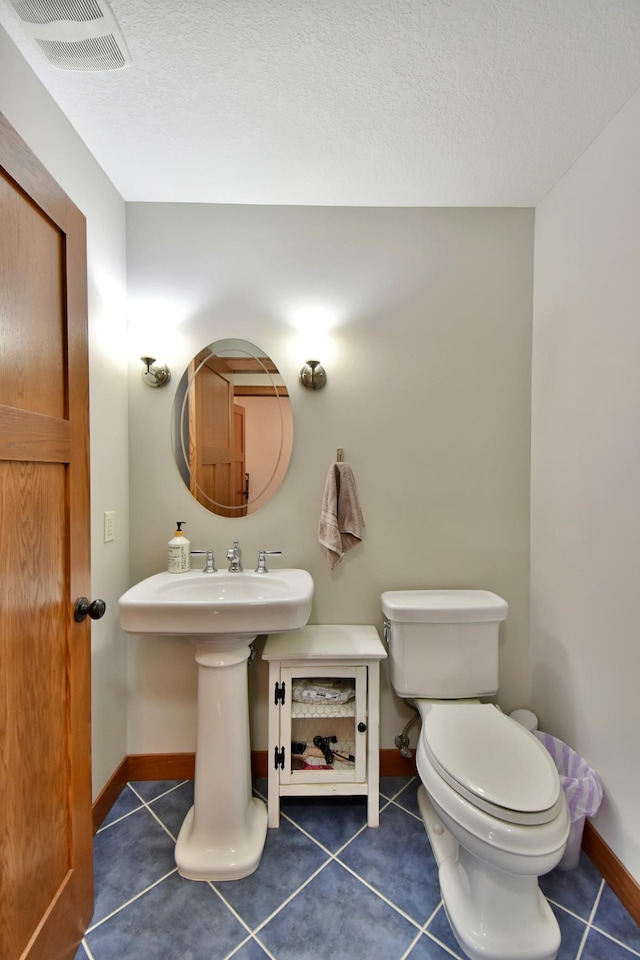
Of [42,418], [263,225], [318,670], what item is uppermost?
[263,225]

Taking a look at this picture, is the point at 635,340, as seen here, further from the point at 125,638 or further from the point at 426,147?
the point at 125,638

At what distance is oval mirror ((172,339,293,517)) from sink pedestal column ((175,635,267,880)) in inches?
23.9

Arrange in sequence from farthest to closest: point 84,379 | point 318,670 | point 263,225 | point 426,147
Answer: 1. point 263,225
2. point 318,670
3. point 426,147
4. point 84,379

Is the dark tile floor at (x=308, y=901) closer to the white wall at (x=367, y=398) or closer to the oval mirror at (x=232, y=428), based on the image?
the white wall at (x=367, y=398)

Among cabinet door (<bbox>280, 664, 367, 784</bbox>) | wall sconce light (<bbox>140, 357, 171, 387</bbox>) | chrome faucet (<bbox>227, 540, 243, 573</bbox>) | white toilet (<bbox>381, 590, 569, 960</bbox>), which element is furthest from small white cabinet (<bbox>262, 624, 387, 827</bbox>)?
wall sconce light (<bbox>140, 357, 171, 387</bbox>)

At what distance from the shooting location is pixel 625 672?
1.31 meters

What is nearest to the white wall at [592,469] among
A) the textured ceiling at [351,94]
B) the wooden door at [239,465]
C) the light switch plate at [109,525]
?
the textured ceiling at [351,94]

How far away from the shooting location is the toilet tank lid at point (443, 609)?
63.4 inches

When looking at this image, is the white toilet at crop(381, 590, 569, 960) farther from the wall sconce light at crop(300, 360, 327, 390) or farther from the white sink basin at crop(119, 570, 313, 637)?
the wall sconce light at crop(300, 360, 327, 390)

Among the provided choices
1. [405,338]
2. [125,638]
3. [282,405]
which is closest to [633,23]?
[405,338]

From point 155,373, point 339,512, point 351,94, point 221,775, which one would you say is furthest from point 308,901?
point 351,94

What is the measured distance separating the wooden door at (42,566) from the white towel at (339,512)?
87cm

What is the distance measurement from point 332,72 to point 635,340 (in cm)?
117

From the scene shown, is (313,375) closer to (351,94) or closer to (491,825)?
(351,94)
